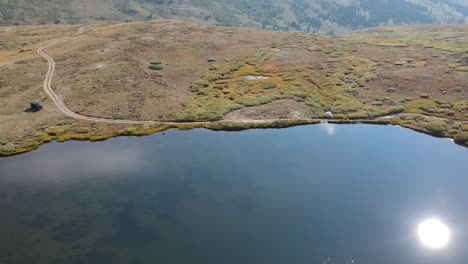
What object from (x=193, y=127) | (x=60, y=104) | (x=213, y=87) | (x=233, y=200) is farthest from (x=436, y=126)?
(x=60, y=104)

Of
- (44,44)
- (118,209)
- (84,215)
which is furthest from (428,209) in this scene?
(44,44)

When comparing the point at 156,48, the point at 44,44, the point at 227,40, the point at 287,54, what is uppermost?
the point at 287,54

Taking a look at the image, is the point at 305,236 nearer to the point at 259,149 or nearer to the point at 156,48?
the point at 259,149

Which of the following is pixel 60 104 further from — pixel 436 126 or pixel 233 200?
pixel 436 126

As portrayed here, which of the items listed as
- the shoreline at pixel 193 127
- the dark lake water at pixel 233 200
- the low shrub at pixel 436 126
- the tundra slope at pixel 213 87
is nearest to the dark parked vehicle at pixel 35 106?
the tundra slope at pixel 213 87

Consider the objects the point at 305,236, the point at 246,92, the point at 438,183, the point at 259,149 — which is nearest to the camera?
the point at 305,236

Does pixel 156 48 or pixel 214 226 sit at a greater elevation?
pixel 214 226

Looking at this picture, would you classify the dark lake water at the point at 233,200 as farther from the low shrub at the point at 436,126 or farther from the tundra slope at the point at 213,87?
the tundra slope at the point at 213,87
